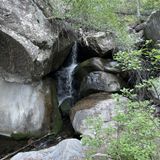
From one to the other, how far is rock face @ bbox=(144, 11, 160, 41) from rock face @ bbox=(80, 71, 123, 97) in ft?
5.46

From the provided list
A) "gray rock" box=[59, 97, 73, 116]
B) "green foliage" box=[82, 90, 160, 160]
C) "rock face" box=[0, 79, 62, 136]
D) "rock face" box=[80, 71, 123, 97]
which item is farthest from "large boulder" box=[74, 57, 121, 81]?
"green foliage" box=[82, 90, 160, 160]

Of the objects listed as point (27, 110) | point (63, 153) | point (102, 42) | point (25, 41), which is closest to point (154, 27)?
point (102, 42)

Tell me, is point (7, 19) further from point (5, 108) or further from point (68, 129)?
point (68, 129)

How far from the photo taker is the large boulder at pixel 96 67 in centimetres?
917

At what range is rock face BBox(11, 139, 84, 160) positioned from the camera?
16.7 feet

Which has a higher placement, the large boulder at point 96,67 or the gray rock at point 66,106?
the large boulder at point 96,67

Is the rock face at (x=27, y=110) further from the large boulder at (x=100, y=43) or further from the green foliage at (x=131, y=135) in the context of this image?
the green foliage at (x=131, y=135)

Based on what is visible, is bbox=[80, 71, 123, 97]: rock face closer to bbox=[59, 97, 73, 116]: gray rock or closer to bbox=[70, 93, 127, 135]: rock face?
bbox=[70, 93, 127, 135]: rock face

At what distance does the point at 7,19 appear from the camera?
24.8ft

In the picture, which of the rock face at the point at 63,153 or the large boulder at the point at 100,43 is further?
the large boulder at the point at 100,43

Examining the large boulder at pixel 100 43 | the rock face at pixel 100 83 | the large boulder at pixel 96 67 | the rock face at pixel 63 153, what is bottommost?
the rock face at pixel 63 153

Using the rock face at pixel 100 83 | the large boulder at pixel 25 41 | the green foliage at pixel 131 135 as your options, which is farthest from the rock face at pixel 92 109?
the green foliage at pixel 131 135

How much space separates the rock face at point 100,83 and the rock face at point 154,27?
1.66m

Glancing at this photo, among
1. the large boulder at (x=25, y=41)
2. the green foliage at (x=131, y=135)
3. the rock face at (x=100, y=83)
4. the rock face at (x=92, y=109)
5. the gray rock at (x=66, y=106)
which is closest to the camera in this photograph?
the green foliage at (x=131, y=135)
